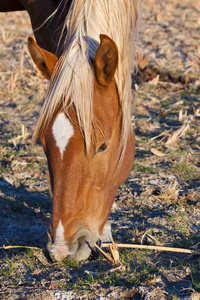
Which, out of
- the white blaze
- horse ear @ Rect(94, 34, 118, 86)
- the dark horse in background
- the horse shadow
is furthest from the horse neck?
the horse shadow

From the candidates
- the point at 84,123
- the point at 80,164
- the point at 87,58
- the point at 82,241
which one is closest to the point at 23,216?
the point at 82,241

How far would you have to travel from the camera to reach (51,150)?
2.19 metres

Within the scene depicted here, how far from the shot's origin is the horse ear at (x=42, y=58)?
92.2 inches

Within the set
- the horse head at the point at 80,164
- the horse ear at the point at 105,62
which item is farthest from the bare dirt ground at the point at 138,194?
the horse ear at the point at 105,62

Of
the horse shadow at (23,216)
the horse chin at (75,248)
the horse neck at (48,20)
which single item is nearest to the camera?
the horse chin at (75,248)

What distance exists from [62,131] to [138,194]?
1462 millimetres

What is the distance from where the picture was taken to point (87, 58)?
7.48 feet

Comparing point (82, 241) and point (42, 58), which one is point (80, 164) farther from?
point (42, 58)

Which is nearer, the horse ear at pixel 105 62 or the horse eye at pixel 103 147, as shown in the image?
the horse ear at pixel 105 62

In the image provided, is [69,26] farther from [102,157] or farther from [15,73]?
[15,73]

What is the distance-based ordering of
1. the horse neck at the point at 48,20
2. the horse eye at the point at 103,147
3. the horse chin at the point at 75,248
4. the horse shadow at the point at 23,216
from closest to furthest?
1. the horse chin at the point at 75,248
2. the horse eye at the point at 103,147
3. the horse shadow at the point at 23,216
4. the horse neck at the point at 48,20

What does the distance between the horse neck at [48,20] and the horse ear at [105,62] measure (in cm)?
63

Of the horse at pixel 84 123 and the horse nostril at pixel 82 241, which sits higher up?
the horse at pixel 84 123

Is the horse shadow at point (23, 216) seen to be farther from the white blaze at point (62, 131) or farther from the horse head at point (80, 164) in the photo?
the white blaze at point (62, 131)
